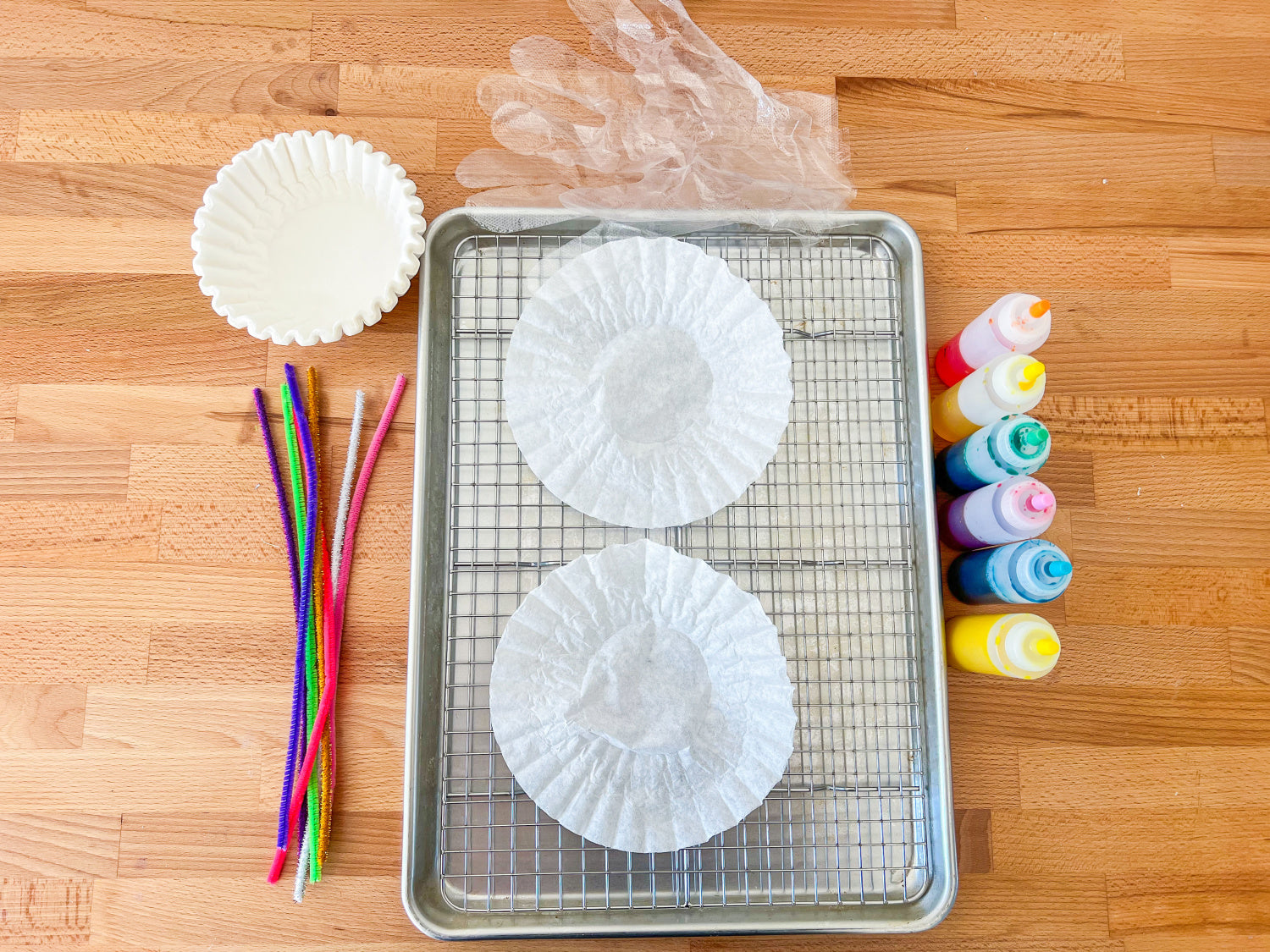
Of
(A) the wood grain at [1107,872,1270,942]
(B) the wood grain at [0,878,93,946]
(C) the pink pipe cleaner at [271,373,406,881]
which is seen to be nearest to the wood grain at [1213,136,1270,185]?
(A) the wood grain at [1107,872,1270,942]

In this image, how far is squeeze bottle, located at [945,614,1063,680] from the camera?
486mm

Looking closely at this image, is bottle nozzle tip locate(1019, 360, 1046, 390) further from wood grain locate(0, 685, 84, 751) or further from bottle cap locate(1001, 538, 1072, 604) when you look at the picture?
wood grain locate(0, 685, 84, 751)

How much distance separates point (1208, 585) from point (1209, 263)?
Answer: 10.3 inches

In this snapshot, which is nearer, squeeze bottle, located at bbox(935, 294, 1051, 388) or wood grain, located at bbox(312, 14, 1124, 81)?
squeeze bottle, located at bbox(935, 294, 1051, 388)

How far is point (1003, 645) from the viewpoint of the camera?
509 mm

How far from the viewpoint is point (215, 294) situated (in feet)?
1.86

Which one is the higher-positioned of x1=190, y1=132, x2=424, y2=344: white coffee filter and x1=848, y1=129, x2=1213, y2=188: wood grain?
x1=848, y1=129, x2=1213, y2=188: wood grain

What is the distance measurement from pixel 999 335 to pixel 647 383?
9.4 inches

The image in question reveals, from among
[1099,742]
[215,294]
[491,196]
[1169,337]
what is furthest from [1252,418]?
[215,294]

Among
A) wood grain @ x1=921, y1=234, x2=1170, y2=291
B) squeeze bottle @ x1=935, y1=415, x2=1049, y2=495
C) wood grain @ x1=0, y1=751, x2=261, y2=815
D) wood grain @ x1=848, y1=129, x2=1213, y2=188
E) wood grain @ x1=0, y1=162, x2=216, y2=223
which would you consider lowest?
wood grain @ x1=0, y1=751, x2=261, y2=815

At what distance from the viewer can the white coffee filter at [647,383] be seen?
0.57 metres

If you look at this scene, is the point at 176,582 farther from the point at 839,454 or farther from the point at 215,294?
the point at 839,454

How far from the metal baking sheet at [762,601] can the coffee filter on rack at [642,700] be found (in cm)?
2

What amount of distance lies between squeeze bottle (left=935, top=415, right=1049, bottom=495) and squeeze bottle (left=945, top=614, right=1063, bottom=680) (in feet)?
0.30
